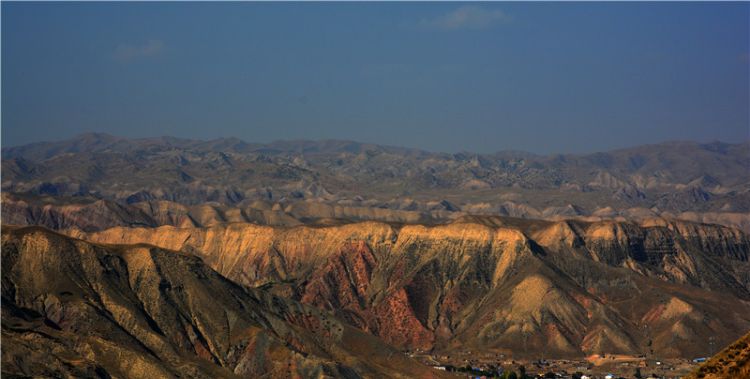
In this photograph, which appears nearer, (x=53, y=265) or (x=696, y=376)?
(x=696, y=376)

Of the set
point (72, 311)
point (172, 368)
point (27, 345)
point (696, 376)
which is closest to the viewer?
point (696, 376)

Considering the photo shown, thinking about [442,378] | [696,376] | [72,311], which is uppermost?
[696,376]

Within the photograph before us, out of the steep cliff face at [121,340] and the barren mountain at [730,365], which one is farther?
the steep cliff face at [121,340]

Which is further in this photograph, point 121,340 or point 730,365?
point 121,340

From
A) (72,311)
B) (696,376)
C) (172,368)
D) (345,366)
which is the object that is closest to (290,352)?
(345,366)

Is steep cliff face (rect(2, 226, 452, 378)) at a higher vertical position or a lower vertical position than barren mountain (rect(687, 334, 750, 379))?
lower

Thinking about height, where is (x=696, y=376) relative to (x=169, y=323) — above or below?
above

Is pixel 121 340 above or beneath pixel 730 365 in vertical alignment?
beneath

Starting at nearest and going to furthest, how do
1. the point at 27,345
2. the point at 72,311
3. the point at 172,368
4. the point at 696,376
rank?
the point at 696,376, the point at 27,345, the point at 172,368, the point at 72,311

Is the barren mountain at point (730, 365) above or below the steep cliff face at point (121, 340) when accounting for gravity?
above

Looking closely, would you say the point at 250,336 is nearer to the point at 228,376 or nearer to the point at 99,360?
the point at 228,376

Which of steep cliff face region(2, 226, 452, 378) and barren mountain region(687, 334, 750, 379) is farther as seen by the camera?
steep cliff face region(2, 226, 452, 378)
